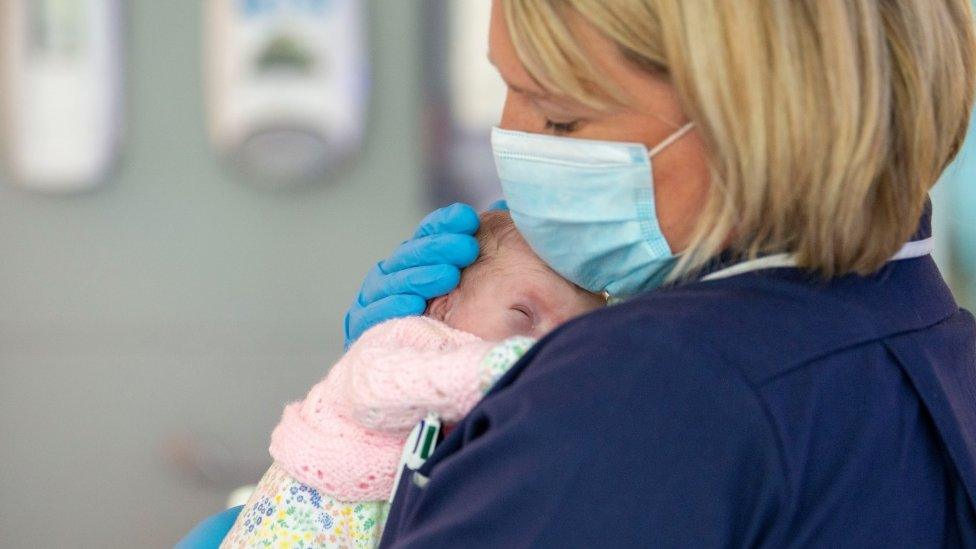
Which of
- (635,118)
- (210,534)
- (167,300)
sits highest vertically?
(635,118)

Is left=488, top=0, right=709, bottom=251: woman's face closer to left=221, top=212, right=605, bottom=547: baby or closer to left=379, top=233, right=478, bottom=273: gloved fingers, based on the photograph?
left=221, top=212, right=605, bottom=547: baby

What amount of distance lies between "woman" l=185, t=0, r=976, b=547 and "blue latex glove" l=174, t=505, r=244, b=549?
541mm

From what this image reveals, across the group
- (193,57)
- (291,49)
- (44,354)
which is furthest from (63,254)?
(291,49)

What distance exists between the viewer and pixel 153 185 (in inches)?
117

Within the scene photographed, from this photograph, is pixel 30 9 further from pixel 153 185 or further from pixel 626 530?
pixel 626 530

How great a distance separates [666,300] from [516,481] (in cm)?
20

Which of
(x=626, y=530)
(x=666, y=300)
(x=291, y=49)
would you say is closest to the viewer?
(x=626, y=530)

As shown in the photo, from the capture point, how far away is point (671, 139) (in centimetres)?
100

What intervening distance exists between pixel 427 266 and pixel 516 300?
0.47 feet

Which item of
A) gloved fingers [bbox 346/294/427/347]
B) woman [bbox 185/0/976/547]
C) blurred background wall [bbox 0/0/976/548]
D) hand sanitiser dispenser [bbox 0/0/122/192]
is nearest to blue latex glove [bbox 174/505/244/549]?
gloved fingers [bbox 346/294/427/347]

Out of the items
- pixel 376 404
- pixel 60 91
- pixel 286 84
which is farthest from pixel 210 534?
pixel 60 91

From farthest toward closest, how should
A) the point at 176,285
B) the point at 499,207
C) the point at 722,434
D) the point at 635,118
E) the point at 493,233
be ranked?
the point at 176,285 < the point at 499,207 < the point at 493,233 < the point at 635,118 < the point at 722,434

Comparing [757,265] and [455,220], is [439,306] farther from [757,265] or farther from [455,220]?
[757,265]

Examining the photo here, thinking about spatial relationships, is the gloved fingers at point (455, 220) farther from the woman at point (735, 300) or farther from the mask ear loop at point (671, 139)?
the mask ear loop at point (671, 139)
